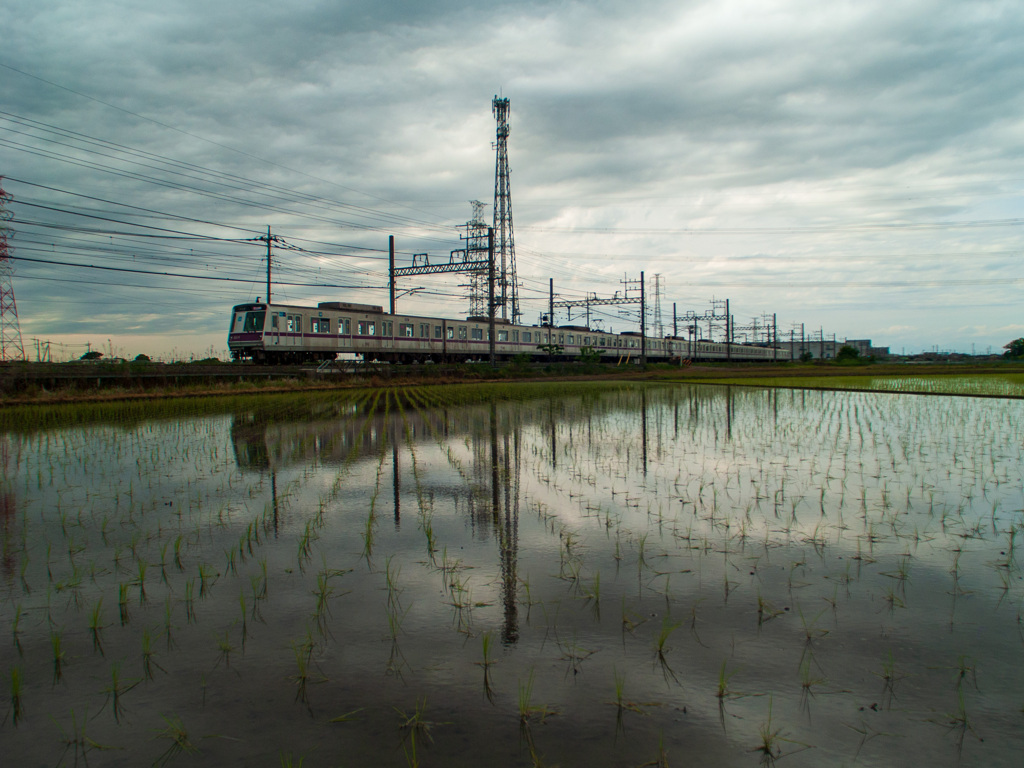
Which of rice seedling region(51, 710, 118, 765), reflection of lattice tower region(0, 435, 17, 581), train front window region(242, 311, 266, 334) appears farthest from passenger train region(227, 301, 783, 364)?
rice seedling region(51, 710, 118, 765)

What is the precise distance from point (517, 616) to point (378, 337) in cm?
2765

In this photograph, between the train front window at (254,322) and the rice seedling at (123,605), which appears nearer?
the rice seedling at (123,605)

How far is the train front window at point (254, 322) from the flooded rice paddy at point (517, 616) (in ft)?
61.3

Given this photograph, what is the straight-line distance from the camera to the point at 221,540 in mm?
4355

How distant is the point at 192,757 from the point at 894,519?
16.5ft

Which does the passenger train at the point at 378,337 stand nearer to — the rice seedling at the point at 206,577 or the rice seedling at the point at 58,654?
the rice seedling at the point at 206,577

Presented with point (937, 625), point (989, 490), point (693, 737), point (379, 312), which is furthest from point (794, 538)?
point (379, 312)

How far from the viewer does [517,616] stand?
3.04 m

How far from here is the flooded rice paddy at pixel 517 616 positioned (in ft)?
6.84

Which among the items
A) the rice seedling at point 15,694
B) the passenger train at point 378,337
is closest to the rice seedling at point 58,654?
the rice seedling at point 15,694

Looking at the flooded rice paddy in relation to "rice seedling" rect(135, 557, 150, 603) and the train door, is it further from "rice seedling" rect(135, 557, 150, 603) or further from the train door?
the train door

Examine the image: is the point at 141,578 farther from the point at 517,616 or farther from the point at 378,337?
the point at 378,337

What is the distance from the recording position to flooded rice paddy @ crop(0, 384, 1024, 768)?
2.09 m

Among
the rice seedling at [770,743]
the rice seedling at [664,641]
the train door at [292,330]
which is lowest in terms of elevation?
the rice seedling at [770,743]
